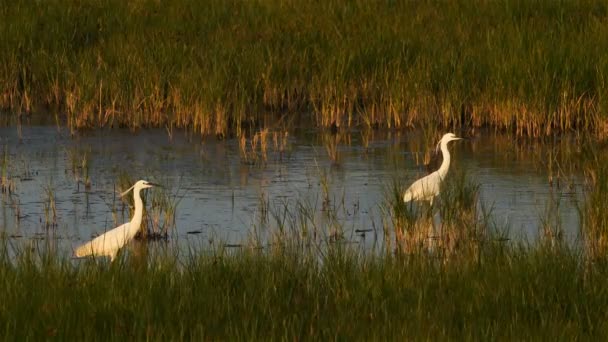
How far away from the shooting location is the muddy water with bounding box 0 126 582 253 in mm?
9203

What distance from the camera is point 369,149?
12.4 m

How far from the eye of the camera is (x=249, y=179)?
1102 centimetres

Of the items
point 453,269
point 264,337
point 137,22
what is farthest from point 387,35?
point 264,337

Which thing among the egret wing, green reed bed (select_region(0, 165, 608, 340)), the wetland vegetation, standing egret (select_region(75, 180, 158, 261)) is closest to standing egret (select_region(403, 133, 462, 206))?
the wetland vegetation

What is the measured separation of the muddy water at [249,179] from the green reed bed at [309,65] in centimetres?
33

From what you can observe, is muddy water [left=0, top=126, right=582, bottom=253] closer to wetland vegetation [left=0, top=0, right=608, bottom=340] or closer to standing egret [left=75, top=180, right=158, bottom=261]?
wetland vegetation [left=0, top=0, right=608, bottom=340]

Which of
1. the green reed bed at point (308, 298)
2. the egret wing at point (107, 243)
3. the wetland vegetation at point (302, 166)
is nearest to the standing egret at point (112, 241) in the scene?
the egret wing at point (107, 243)

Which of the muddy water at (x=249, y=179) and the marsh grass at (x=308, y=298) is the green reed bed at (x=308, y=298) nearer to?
the marsh grass at (x=308, y=298)

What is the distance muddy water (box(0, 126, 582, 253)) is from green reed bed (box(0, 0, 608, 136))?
334mm

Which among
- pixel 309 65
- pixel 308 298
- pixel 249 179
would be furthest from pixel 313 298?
pixel 309 65

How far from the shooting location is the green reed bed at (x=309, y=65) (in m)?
12.7

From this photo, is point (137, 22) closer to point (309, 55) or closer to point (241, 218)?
point (309, 55)

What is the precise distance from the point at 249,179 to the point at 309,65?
3.48 meters

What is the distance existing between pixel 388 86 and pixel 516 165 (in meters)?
2.20
